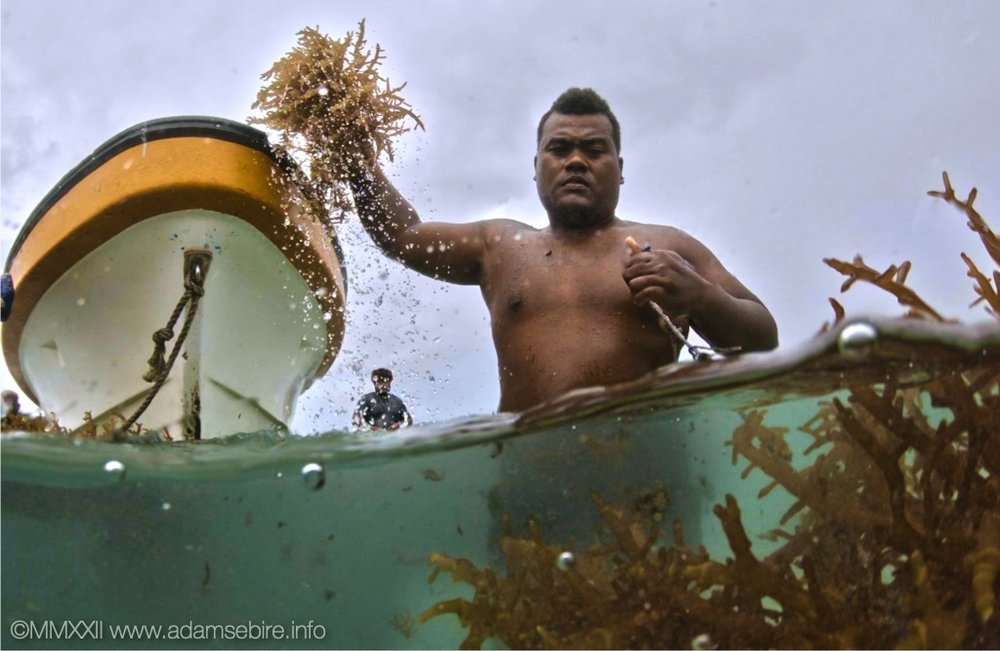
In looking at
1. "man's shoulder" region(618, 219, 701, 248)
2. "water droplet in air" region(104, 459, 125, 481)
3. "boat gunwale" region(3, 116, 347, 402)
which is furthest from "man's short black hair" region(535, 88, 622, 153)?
"water droplet in air" region(104, 459, 125, 481)

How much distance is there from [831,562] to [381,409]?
2.89 metres

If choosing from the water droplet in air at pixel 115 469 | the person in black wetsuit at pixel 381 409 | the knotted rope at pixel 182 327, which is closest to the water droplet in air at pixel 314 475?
the water droplet in air at pixel 115 469

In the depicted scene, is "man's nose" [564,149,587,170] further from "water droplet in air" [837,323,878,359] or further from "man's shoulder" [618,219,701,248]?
"water droplet in air" [837,323,878,359]

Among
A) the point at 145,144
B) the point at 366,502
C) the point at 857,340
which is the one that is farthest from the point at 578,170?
the point at 145,144

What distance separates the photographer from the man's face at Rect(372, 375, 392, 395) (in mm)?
5473

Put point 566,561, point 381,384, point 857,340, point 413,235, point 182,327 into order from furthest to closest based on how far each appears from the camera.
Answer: point 381,384 → point 182,327 → point 413,235 → point 857,340 → point 566,561

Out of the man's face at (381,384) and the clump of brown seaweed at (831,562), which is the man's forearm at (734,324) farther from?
the man's face at (381,384)

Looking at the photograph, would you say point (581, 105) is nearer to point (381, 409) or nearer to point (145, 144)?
point (381, 409)

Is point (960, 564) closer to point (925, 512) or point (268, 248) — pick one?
point (925, 512)

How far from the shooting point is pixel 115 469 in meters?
4.06

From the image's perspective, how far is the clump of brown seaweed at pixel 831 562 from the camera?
2.83 m

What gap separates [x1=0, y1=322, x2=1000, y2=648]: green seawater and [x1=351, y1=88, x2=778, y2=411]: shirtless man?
0.30 m

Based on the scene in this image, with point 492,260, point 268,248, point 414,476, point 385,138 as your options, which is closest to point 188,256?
point 268,248

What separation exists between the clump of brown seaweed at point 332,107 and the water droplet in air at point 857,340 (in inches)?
94.5
